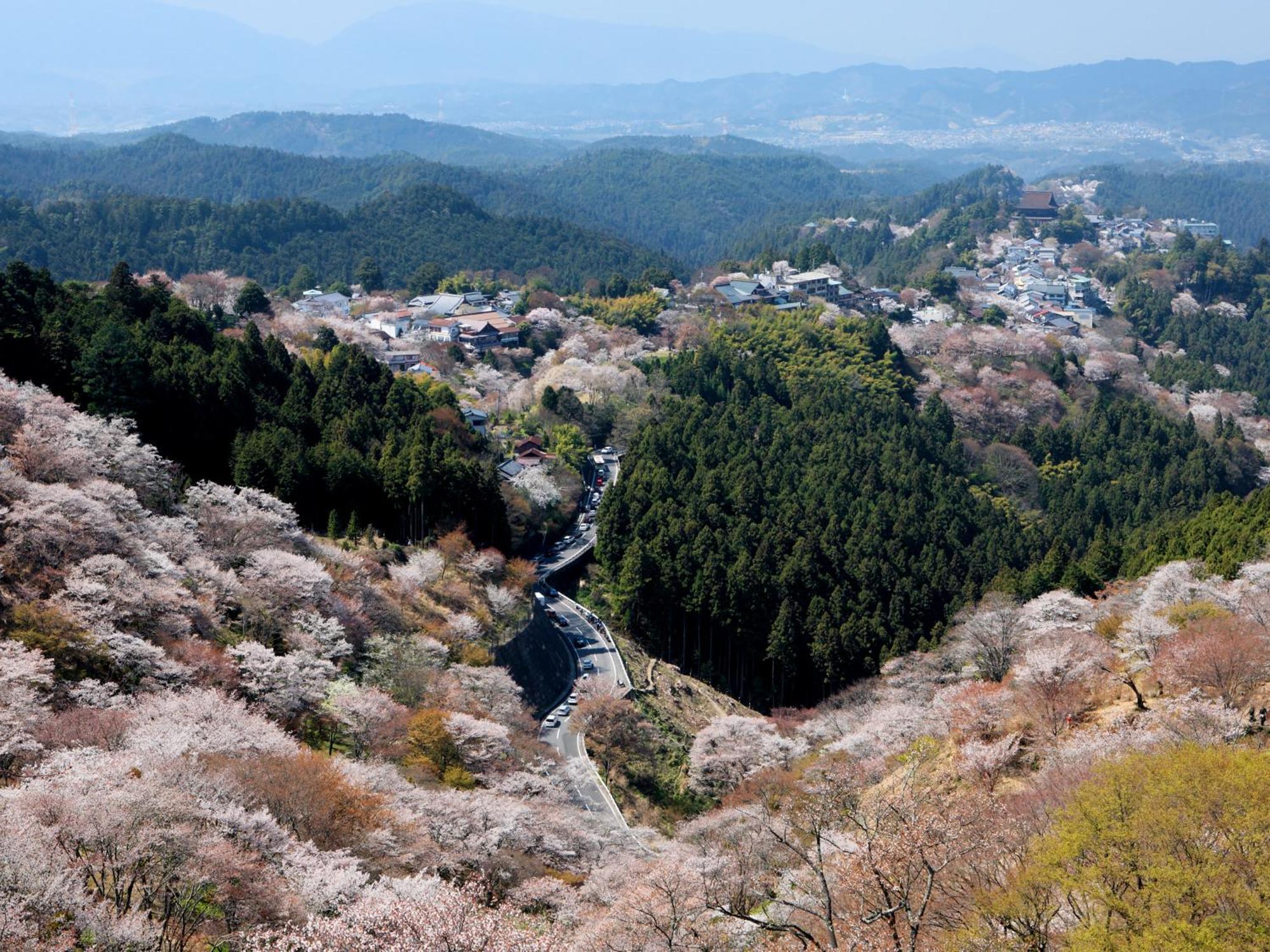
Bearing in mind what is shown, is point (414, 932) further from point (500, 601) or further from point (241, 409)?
point (241, 409)

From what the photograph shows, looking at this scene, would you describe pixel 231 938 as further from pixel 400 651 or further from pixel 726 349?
pixel 726 349

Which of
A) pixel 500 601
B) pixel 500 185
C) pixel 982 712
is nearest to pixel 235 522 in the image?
pixel 500 601

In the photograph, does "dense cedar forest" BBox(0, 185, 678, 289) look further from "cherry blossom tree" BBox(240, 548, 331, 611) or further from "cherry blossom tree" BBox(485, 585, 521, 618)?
"cherry blossom tree" BBox(240, 548, 331, 611)

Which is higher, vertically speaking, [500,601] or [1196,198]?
[1196,198]

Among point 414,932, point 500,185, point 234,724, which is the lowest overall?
point 234,724

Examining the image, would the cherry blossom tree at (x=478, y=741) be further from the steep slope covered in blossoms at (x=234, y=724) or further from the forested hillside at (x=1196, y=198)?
the forested hillside at (x=1196, y=198)

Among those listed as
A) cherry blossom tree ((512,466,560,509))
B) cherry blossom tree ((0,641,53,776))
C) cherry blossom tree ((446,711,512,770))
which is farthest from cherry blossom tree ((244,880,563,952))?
cherry blossom tree ((512,466,560,509))

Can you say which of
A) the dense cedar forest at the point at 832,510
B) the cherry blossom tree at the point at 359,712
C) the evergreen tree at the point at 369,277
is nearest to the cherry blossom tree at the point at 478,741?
the cherry blossom tree at the point at 359,712
